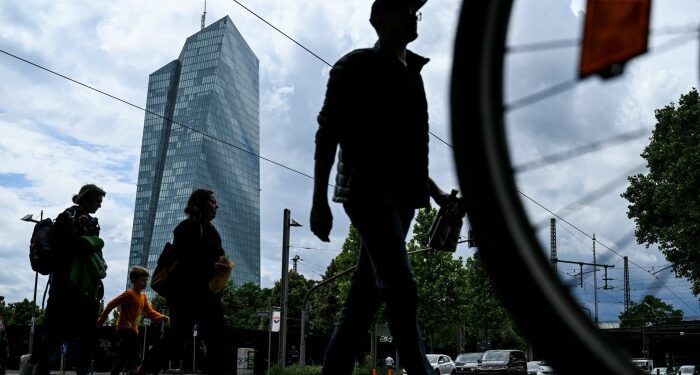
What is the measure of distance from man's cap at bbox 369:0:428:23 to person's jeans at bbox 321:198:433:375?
2.23 feet

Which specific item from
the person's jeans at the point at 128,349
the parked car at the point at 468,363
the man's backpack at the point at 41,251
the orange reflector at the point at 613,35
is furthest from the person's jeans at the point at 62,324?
the parked car at the point at 468,363

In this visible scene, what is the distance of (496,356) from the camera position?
30.9 metres

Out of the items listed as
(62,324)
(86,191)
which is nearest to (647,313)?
(62,324)

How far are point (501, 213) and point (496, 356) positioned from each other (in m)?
31.4

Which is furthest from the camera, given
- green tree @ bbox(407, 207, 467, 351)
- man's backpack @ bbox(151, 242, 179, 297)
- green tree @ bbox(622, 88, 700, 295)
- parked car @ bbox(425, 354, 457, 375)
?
green tree @ bbox(407, 207, 467, 351)

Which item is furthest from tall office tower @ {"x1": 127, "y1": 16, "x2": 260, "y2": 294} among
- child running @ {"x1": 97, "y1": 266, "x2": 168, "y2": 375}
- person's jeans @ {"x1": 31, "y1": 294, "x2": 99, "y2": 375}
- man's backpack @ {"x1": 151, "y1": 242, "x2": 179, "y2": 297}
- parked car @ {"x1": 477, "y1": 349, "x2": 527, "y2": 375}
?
man's backpack @ {"x1": 151, "y1": 242, "x2": 179, "y2": 297}

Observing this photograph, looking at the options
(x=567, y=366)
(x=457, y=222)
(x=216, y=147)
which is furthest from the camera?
(x=216, y=147)

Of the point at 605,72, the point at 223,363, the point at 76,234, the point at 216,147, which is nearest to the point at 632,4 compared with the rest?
the point at 605,72

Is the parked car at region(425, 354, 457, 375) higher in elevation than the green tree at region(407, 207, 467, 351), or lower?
lower

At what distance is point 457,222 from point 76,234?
2932mm

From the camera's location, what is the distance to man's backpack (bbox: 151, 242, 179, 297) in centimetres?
422

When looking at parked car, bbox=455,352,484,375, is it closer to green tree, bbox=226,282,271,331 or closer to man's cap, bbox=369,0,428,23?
man's cap, bbox=369,0,428,23

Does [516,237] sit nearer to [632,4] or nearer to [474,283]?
[632,4]

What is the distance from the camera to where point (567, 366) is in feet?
2.90
